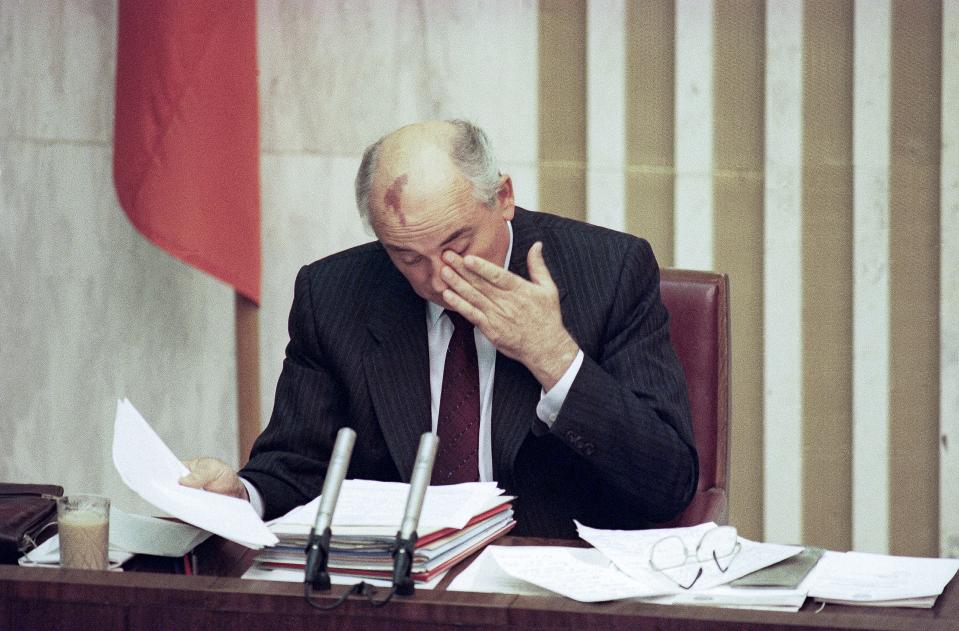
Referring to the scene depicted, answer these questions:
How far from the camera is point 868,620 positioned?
1.40 m

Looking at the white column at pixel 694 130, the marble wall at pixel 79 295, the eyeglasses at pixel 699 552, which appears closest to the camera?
the eyeglasses at pixel 699 552

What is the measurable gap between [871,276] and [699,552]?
1973 millimetres

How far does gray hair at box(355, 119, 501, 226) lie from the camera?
215cm

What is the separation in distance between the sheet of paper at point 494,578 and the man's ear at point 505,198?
71 cm

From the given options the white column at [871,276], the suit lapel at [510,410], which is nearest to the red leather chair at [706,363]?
the suit lapel at [510,410]

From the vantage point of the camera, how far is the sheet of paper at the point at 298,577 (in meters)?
1.58

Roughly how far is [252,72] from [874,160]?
1618 mm

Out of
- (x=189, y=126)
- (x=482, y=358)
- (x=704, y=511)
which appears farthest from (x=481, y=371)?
(x=189, y=126)

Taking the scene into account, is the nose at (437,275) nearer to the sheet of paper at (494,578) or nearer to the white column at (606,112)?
the sheet of paper at (494,578)

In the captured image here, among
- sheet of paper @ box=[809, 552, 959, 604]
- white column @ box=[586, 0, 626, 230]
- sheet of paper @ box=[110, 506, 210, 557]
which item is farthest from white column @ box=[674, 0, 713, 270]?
sheet of paper @ box=[110, 506, 210, 557]

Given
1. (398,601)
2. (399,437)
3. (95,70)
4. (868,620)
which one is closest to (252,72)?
(95,70)

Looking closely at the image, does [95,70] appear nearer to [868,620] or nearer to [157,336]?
[157,336]

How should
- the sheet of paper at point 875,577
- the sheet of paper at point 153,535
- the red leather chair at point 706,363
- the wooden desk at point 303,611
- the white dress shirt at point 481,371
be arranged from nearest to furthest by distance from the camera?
the wooden desk at point 303,611 → the sheet of paper at point 875,577 → the sheet of paper at point 153,535 → the white dress shirt at point 481,371 → the red leather chair at point 706,363

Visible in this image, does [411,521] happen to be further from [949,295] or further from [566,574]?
[949,295]
